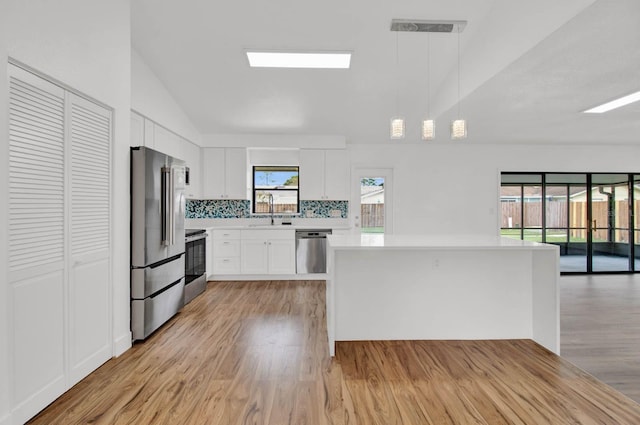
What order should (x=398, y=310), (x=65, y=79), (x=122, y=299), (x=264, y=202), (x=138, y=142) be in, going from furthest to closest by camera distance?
(x=264, y=202)
(x=138, y=142)
(x=398, y=310)
(x=122, y=299)
(x=65, y=79)

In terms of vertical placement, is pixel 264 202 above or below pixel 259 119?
below

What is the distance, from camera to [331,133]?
567 cm

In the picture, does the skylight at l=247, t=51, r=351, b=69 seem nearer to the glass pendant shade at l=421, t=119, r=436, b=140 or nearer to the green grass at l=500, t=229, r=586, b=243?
the glass pendant shade at l=421, t=119, r=436, b=140

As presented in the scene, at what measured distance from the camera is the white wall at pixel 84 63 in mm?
1730

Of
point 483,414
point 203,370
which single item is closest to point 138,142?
point 203,370

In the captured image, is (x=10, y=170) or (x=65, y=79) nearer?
(x=10, y=170)

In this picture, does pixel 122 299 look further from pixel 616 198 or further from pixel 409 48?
pixel 616 198

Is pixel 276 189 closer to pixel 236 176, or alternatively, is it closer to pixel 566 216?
pixel 236 176

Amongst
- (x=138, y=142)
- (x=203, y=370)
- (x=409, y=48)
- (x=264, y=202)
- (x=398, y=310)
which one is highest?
(x=409, y=48)

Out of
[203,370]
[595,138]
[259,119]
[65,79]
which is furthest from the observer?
[595,138]

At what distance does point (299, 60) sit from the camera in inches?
156

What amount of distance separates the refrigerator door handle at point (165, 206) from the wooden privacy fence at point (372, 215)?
3657 mm

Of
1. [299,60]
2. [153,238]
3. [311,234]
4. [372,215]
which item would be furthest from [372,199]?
[153,238]

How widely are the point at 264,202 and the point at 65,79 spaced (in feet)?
13.2
